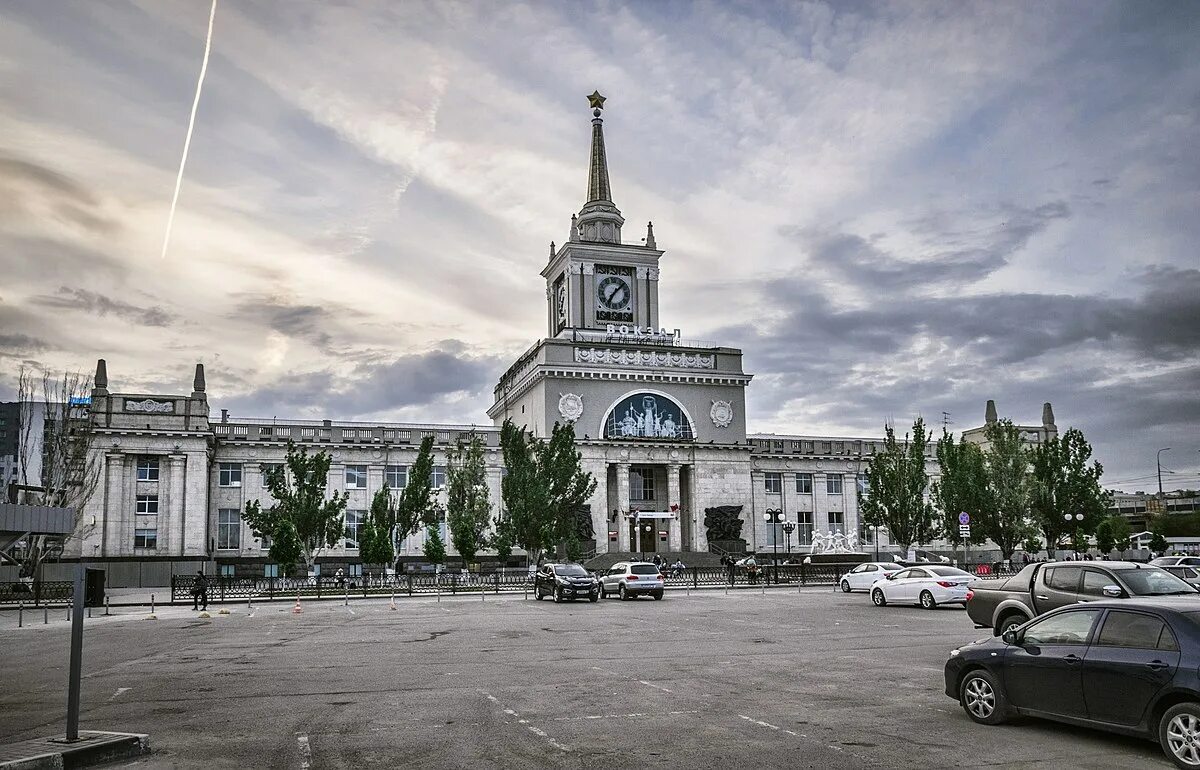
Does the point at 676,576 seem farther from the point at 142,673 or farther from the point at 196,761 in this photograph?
the point at 196,761

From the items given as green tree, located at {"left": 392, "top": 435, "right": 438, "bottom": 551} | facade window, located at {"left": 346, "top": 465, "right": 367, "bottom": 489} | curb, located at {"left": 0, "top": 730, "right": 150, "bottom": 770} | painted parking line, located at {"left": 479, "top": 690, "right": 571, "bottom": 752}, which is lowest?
painted parking line, located at {"left": 479, "top": 690, "right": 571, "bottom": 752}

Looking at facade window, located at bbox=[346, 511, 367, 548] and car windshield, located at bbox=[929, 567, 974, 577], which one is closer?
car windshield, located at bbox=[929, 567, 974, 577]

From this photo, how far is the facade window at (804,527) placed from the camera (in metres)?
78.9

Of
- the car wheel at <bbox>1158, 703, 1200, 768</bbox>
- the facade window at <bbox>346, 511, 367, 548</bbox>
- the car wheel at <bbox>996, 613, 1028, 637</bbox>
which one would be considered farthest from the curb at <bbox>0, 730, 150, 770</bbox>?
the facade window at <bbox>346, 511, 367, 548</bbox>

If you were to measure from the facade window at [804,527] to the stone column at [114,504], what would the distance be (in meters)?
49.7

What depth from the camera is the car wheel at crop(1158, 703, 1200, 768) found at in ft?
30.8

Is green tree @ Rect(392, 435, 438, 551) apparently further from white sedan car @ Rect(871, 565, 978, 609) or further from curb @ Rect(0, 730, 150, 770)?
curb @ Rect(0, 730, 150, 770)

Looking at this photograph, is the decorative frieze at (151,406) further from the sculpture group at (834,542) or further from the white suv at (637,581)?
the sculpture group at (834,542)

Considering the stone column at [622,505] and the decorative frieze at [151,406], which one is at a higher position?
the decorative frieze at [151,406]

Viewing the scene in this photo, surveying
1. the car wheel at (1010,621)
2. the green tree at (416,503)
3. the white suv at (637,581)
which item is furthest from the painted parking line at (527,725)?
the green tree at (416,503)

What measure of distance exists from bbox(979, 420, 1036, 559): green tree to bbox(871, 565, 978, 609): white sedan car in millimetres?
29306

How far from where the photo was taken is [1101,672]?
412 inches

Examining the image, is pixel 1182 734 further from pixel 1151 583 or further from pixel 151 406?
pixel 151 406

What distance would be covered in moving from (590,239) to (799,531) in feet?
100
